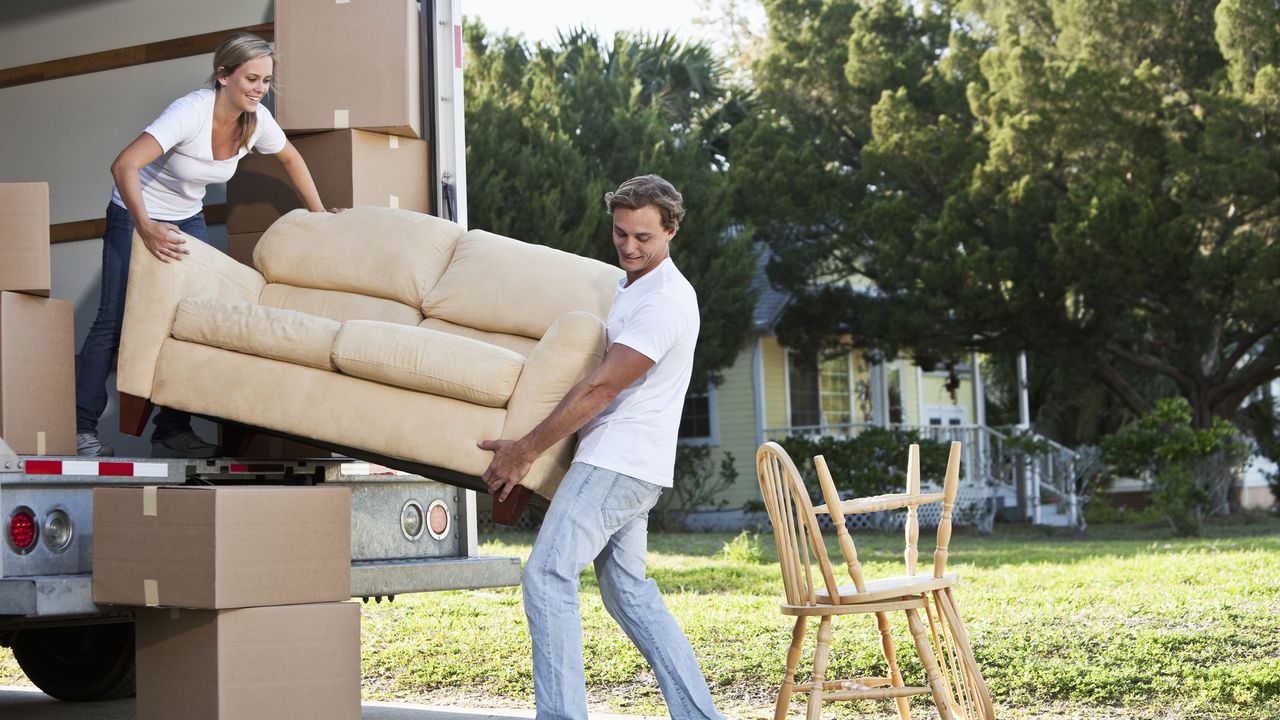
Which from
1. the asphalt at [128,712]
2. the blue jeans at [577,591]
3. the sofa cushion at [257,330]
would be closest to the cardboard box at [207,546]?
the sofa cushion at [257,330]

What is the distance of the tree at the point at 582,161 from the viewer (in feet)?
54.1

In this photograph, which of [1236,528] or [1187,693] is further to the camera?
[1236,528]

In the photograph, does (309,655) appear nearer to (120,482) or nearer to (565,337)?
(120,482)

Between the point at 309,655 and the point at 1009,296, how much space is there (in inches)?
592

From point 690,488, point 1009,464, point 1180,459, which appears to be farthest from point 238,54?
point 1009,464

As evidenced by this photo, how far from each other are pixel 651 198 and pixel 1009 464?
56.7 ft

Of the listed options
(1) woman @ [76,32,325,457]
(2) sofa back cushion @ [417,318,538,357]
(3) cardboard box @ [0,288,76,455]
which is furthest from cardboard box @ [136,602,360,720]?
(2) sofa back cushion @ [417,318,538,357]

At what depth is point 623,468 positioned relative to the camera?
3.78 metres

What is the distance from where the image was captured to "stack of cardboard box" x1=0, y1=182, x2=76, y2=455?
417cm

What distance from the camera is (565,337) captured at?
160 inches

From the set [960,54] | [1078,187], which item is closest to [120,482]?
[1078,187]

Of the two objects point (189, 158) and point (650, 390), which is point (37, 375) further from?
point (650, 390)

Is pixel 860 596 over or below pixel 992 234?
below

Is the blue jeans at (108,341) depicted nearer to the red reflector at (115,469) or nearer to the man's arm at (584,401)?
the red reflector at (115,469)
